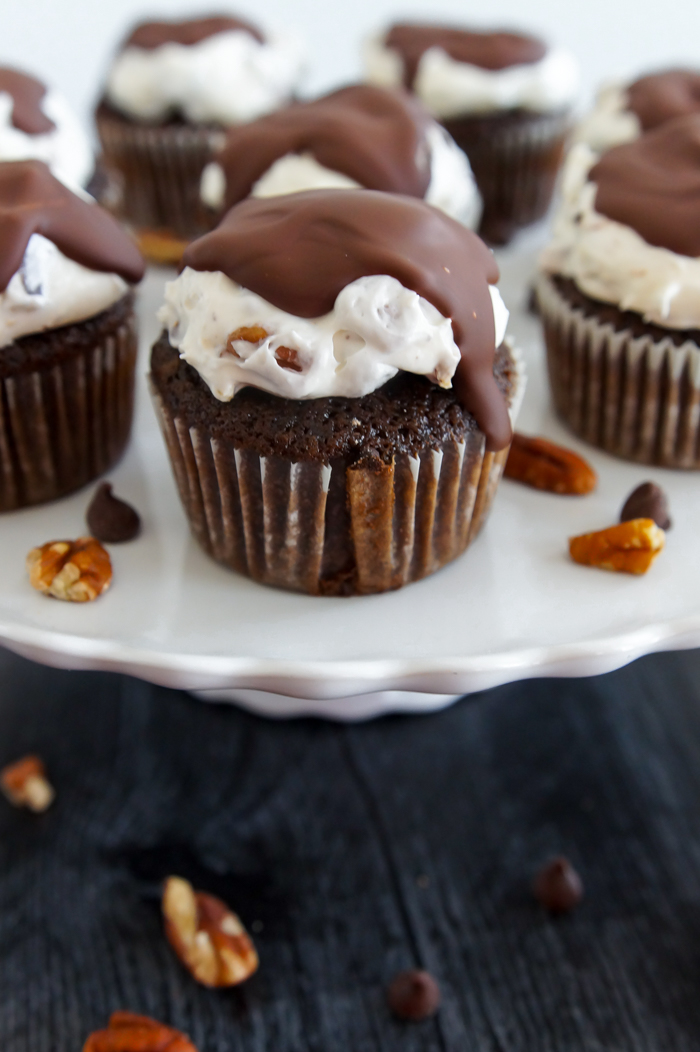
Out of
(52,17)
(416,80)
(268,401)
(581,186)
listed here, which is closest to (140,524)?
(268,401)

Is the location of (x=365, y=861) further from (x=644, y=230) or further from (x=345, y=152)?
(x=345, y=152)

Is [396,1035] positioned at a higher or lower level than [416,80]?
lower

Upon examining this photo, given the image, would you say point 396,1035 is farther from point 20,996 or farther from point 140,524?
point 140,524

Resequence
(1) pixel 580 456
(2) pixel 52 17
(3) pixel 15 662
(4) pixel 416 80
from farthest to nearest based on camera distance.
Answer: (2) pixel 52 17 → (4) pixel 416 80 → (3) pixel 15 662 → (1) pixel 580 456

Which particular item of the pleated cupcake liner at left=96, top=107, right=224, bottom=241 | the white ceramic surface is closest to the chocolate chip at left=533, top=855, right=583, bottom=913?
the white ceramic surface

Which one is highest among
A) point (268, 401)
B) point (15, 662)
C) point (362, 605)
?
point (268, 401)

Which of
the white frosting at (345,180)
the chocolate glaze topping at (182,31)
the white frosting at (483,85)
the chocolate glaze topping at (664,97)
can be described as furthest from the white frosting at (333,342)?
the chocolate glaze topping at (182,31)

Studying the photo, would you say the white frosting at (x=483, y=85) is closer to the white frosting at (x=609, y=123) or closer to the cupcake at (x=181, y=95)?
the white frosting at (x=609, y=123)
